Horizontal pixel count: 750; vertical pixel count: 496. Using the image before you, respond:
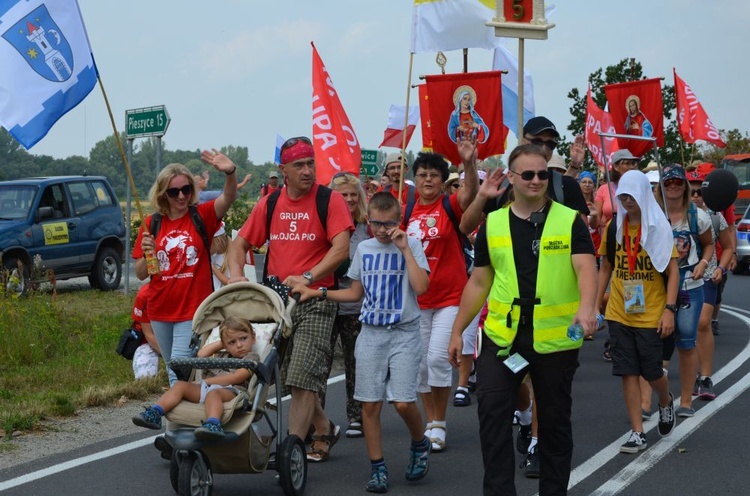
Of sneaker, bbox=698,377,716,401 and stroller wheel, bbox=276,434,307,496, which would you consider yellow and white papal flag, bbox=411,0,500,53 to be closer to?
sneaker, bbox=698,377,716,401

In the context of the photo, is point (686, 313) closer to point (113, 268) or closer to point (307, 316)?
point (307, 316)

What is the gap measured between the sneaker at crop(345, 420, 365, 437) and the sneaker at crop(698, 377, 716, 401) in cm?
308

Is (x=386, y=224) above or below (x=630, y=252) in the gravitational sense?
above

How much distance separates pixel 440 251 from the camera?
809cm

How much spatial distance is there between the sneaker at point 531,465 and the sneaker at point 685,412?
211 cm

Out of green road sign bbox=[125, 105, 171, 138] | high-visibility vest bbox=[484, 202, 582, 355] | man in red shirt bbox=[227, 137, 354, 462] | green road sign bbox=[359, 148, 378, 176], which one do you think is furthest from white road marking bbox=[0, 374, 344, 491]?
green road sign bbox=[359, 148, 378, 176]

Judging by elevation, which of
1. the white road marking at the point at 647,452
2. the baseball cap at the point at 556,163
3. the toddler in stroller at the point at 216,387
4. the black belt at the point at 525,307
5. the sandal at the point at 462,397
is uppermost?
the baseball cap at the point at 556,163

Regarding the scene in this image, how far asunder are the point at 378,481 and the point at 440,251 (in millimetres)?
2008

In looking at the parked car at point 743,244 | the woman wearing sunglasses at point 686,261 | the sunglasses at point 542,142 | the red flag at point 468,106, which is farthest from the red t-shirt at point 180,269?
the parked car at point 743,244

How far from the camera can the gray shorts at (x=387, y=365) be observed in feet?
22.0

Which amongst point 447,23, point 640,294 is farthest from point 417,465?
point 447,23

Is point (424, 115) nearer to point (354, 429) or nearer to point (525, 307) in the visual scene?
point (354, 429)

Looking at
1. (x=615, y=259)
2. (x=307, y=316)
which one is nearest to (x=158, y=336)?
(x=307, y=316)

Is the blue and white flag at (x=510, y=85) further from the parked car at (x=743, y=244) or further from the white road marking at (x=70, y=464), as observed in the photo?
the white road marking at (x=70, y=464)
